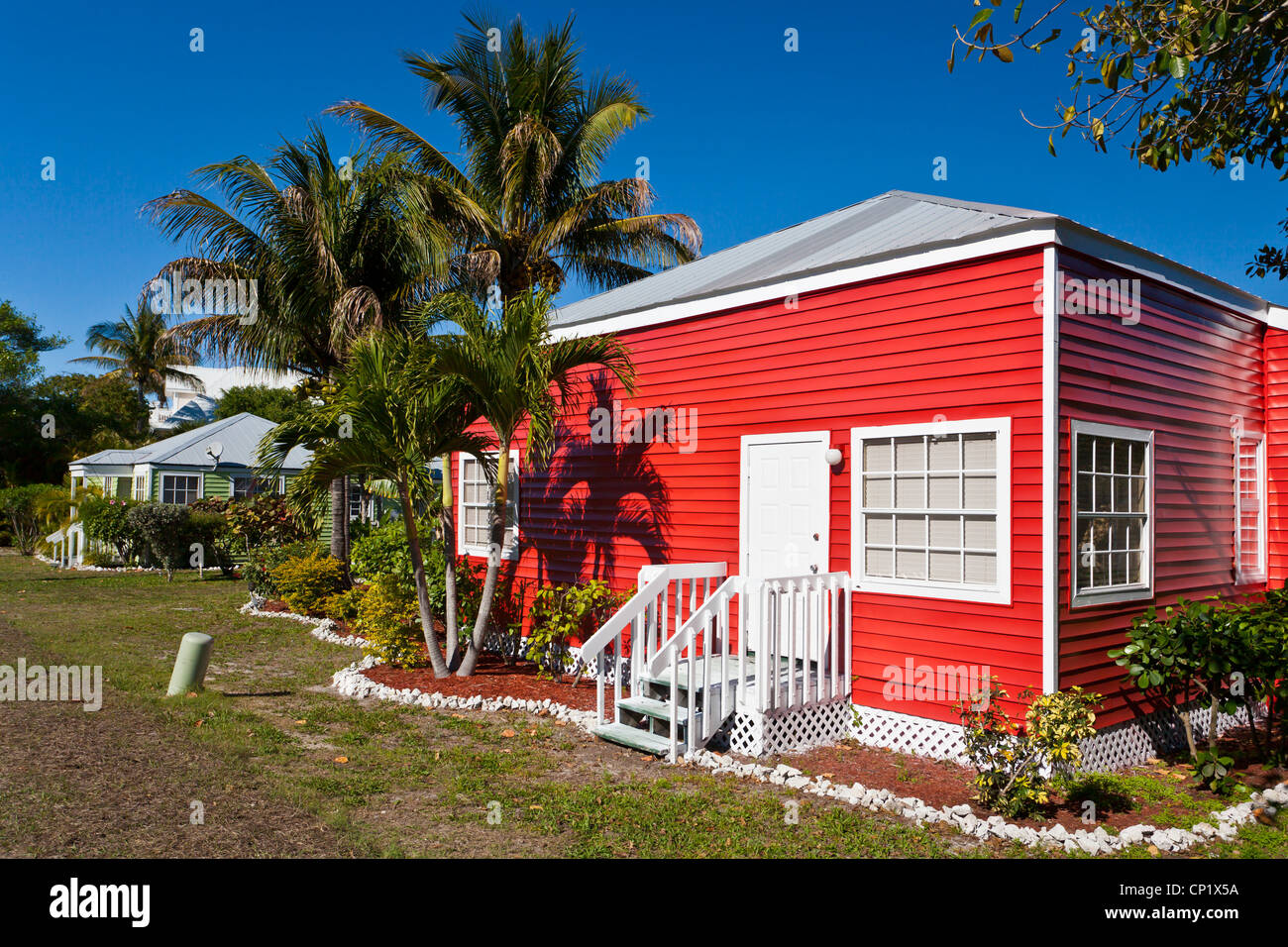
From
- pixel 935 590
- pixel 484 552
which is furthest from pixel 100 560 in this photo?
pixel 935 590

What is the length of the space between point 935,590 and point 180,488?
2366 cm

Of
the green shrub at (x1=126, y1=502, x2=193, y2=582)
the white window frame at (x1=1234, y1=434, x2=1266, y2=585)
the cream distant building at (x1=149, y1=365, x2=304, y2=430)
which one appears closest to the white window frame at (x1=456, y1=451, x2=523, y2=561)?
Answer: the white window frame at (x1=1234, y1=434, x2=1266, y2=585)

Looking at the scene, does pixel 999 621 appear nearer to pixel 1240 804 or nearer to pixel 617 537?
pixel 1240 804

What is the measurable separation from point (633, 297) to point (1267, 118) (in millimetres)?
6849

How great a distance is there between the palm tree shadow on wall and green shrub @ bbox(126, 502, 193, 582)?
13268mm

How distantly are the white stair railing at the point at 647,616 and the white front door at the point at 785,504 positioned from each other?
539mm

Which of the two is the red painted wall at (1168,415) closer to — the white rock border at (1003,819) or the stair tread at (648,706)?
the white rock border at (1003,819)

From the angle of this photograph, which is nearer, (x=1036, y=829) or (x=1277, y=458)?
(x=1036, y=829)

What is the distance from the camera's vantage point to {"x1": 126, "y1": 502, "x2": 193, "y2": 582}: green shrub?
2006 centimetres

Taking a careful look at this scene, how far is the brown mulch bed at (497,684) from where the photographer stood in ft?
28.7

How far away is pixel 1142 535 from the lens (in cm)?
727

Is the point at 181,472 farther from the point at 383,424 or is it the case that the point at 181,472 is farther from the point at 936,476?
the point at 936,476

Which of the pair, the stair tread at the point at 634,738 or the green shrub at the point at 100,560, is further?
the green shrub at the point at 100,560

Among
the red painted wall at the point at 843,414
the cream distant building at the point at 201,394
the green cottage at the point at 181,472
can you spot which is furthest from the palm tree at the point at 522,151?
the cream distant building at the point at 201,394
